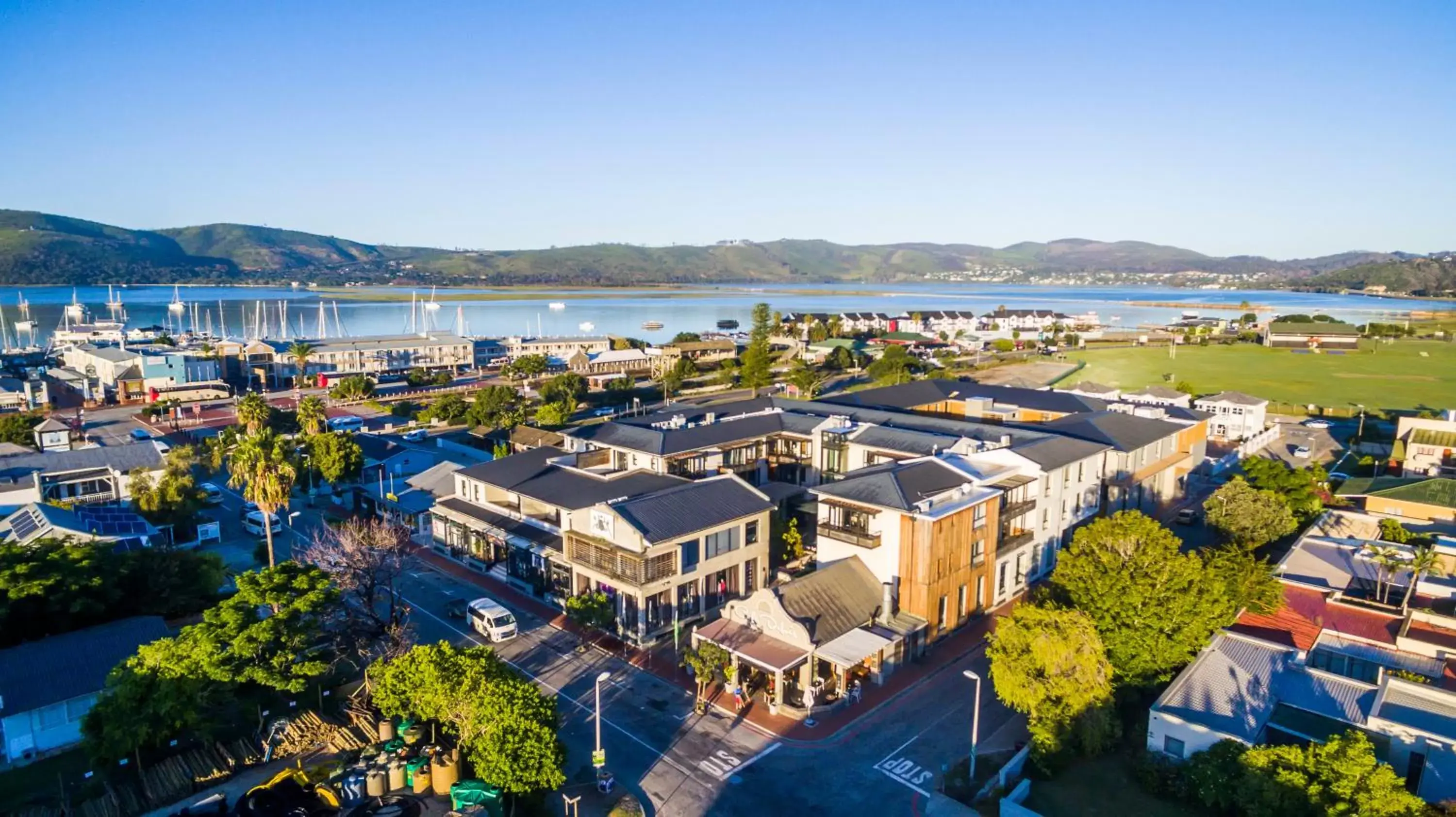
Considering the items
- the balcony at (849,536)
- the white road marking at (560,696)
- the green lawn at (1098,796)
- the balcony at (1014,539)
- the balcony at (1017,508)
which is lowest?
the white road marking at (560,696)

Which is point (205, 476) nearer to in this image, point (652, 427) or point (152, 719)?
point (652, 427)

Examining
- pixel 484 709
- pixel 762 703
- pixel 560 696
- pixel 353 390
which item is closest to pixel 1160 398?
pixel 762 703

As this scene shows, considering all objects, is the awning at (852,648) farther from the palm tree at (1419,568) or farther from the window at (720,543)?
the palm tree at (1419,568)

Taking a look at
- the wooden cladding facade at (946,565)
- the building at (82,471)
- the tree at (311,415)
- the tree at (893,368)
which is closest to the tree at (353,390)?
the tree at (311,415)

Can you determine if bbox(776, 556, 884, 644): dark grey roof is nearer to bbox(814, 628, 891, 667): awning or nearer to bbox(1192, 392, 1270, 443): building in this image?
bbox(814, 628, 891, 667): awning

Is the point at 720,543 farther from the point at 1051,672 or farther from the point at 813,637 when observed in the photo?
the point at 1051,672

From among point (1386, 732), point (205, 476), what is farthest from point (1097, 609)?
point (205, 476)
